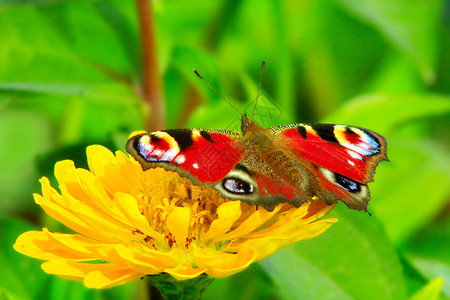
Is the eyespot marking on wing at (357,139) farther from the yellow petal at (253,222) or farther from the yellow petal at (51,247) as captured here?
the yellow petal at (51,247)

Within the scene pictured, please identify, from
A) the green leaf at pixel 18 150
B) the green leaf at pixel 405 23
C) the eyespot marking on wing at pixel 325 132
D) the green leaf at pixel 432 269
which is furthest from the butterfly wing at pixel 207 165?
the green leaf at pixel 18 150

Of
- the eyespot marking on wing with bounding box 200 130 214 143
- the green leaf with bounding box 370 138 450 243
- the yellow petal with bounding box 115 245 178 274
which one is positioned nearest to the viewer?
the yellow petal with bounding box 115 245 178 274

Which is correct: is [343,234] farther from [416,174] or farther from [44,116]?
[44,116]

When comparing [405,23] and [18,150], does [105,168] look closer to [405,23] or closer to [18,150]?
[405,23]

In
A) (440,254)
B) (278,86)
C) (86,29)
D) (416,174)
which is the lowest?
(440,254)

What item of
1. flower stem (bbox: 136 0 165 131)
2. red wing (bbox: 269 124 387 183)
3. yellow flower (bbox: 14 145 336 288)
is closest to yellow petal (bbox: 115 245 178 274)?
yellow flower (bbox: 14 145 336 288)

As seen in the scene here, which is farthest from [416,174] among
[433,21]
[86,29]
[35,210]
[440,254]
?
[35,210]

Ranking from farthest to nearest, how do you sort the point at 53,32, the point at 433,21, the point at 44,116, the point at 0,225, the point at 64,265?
the point at 44,116 → the point at 433,21 → the point at 53,32 → the point at 0,225 → the point at 64,265

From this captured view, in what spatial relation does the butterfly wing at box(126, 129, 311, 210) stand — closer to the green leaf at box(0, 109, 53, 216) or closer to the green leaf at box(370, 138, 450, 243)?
the green leaf at box(370, 138, 450, 243)
